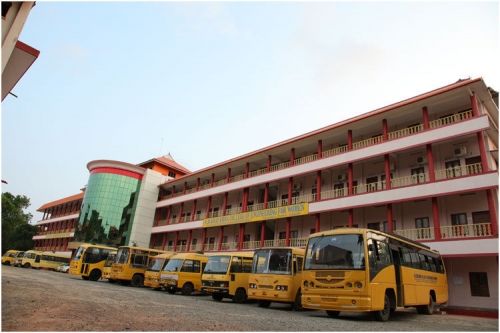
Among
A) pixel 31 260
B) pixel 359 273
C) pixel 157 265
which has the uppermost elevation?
pixel 359 273

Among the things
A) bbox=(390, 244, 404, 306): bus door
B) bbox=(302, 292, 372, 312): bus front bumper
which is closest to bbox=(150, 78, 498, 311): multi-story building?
bbox=(390, 244, 404, 306): bus door

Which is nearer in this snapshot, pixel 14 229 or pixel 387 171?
pixel 387 171

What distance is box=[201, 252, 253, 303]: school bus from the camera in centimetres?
1661

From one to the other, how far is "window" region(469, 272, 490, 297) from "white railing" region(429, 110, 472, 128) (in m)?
8.02

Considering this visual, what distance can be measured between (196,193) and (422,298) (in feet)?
87.2

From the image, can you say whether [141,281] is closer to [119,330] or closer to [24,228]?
[119,330]

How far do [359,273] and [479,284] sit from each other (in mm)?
11710

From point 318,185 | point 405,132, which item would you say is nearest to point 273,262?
point 318,185

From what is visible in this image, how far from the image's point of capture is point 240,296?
55.2 feet

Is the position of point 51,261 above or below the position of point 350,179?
below

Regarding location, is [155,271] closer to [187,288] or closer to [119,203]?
[187,288]

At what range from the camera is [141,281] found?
24344mm

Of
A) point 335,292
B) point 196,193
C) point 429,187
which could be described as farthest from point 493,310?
point 196,193

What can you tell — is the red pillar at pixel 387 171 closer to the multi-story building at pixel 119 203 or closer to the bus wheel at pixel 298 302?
the bus wheel at pixel 298 302
